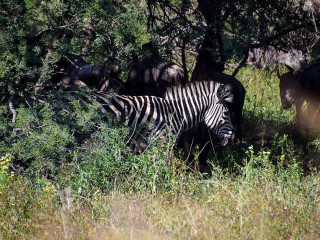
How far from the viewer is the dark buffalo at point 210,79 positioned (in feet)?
31.8

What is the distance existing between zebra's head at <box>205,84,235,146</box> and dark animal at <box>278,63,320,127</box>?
9.92ft

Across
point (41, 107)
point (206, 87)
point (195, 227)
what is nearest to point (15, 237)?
point (195, 227)

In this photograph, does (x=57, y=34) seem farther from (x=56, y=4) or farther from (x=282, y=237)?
(x=282, y=237)

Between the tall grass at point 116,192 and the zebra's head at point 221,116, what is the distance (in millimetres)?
2247

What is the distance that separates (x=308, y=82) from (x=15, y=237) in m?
8.45

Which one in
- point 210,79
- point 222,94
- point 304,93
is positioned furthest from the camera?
point 304,93

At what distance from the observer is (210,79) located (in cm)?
1013

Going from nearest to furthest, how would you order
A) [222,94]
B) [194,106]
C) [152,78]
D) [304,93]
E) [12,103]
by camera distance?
[12,103] → [222,94] → [194,106] → [152,78] → [304,93]

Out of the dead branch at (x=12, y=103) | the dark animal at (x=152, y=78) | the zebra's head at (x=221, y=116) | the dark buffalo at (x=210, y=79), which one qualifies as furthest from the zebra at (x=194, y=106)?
the dead branch at (x=12, y=103)

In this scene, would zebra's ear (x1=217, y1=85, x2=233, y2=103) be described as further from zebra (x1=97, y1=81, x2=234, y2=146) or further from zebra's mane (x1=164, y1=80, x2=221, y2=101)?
zebra's mane (x1=164, y1=80, x2=221, y2=101)

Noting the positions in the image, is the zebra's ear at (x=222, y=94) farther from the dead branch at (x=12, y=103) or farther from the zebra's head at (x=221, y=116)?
the dead branch at (x=12, y=103)

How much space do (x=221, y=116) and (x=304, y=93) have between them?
3.74m

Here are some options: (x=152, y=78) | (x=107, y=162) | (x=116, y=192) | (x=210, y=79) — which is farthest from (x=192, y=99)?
(x=116, y=192)

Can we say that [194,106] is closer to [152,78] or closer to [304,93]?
[152,78]
